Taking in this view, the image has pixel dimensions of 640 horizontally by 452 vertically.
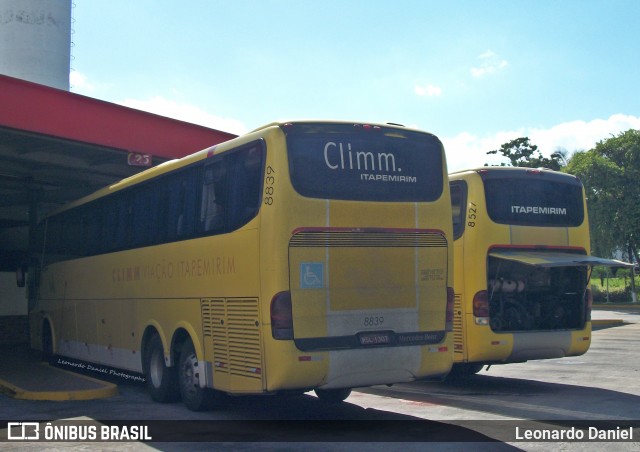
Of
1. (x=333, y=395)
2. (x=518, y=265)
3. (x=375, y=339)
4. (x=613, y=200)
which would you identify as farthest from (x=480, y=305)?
(x=613, y=200)

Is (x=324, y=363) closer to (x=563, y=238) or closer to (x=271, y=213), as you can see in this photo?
(x=271, y=213)

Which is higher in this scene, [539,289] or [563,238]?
[563,238]

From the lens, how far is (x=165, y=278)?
11.8 meters

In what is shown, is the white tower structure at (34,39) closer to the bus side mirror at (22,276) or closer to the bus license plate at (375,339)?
the bus side mirror at (22,276)

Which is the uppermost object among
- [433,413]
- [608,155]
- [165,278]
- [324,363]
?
[608,155]

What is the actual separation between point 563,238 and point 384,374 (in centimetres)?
511

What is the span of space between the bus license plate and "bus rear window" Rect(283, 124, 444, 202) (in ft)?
5.34

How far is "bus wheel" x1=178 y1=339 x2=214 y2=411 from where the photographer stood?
10633mm

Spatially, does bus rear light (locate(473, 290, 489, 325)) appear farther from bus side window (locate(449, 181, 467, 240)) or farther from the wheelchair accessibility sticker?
the wheelchair accessibility sticker

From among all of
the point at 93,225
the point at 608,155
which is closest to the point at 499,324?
the point at 93,225

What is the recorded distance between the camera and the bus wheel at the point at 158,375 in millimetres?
11562

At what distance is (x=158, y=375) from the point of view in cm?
1189

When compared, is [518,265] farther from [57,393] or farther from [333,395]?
[57,393]

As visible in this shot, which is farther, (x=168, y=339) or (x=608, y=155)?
(x=608, y=155)
